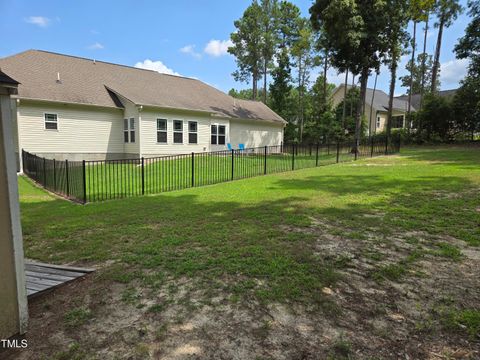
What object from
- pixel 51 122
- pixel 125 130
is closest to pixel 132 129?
pixel 125 130

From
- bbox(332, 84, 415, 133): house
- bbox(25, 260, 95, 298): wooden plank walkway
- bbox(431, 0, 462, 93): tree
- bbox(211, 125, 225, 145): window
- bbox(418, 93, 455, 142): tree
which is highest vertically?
bbox(431, 0, 462, 93): tree

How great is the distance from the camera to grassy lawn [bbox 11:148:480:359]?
2.42 meters

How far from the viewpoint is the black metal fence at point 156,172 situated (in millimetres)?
9461

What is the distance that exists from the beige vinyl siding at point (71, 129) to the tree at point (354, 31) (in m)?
13.7

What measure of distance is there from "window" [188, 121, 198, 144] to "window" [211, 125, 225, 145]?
1.68 m

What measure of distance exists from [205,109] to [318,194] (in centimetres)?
1393

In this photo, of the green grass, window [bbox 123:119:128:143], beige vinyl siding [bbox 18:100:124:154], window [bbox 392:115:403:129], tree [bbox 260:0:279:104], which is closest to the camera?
the green grass

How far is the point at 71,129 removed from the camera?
54.1ft

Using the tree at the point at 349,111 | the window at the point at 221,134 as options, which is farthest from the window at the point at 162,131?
the tree at the point at 349,111

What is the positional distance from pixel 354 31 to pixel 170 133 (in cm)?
1233

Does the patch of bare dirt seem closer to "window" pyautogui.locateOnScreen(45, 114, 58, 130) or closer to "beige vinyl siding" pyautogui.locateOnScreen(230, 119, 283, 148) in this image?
"window" pyautogui.locateOnScreen(45, 114, 58, 130)

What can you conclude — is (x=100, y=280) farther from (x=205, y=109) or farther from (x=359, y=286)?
(x=205, y=109)

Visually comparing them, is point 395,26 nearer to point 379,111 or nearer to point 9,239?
point 379,111

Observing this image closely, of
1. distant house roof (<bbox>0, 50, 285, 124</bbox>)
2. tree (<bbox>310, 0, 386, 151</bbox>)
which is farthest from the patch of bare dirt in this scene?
tree (<bbox>310, 0, 386, 151</bbox>)
